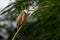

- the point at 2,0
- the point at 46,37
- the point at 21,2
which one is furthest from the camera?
the point at 2,0

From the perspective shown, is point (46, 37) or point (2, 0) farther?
point (2, 0)

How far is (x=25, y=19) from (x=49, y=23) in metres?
0.05

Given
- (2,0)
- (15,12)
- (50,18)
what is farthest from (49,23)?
(2,0)

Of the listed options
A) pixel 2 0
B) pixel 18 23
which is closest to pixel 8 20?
pixel 18 23

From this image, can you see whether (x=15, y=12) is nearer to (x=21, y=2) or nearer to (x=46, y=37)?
(x=21, y=2)

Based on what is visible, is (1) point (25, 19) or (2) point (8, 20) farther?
(2) point (8, 20)

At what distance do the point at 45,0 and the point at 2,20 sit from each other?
0.58 ft

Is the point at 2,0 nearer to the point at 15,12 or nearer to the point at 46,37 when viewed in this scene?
the point at 15,12

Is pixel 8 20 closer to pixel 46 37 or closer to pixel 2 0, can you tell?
pixel 46 37

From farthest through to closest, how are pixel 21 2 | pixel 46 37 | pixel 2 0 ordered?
pixel 2 0
pixel 21 2
pixel 46 37

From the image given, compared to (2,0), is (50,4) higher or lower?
higher

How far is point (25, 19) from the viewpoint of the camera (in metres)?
0.53

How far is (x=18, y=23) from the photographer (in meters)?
0.52

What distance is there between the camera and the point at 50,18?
543 mm
